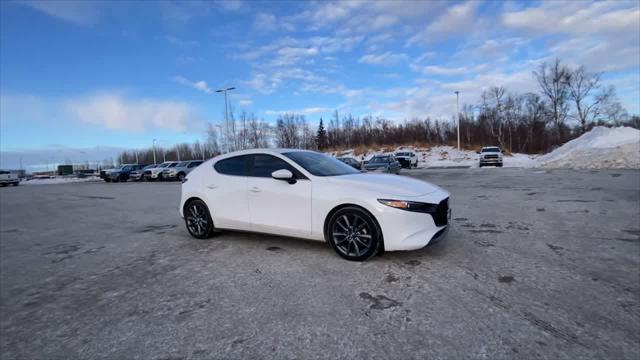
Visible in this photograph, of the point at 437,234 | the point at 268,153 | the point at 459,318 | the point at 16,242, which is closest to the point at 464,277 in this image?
the point at 437,234

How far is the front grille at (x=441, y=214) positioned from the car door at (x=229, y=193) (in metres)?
2.79

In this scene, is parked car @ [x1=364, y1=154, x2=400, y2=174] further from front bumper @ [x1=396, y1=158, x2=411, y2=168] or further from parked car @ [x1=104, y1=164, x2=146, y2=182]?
parked car @ [x1=104, y1=164, x2=146, y2=182]

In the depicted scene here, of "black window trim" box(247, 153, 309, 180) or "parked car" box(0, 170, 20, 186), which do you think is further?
"parked car" box(0, 170, 20, 186)

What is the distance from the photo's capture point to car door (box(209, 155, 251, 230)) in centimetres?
570

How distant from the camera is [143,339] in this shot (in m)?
2.98

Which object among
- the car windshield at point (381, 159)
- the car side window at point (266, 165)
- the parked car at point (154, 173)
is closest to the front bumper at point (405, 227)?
the car side window at point (266, 165)

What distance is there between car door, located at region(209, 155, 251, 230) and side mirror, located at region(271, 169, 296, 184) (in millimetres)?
779

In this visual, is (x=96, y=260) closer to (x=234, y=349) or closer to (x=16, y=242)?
(x=16, y=242)

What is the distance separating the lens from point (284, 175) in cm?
509

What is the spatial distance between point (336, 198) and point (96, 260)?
12.4ft

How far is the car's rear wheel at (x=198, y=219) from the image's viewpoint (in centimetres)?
623

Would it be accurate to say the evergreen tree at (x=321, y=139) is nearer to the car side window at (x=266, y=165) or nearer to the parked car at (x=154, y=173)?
the parked car at (x=154, y=173)

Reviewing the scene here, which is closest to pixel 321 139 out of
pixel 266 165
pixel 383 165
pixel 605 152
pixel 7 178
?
pixel 7 178

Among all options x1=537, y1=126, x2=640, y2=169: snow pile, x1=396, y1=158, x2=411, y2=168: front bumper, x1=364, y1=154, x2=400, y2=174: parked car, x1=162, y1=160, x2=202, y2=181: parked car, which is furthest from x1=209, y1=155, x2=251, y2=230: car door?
x1=396, y1=158, x2=411, y2=168: front bumper
